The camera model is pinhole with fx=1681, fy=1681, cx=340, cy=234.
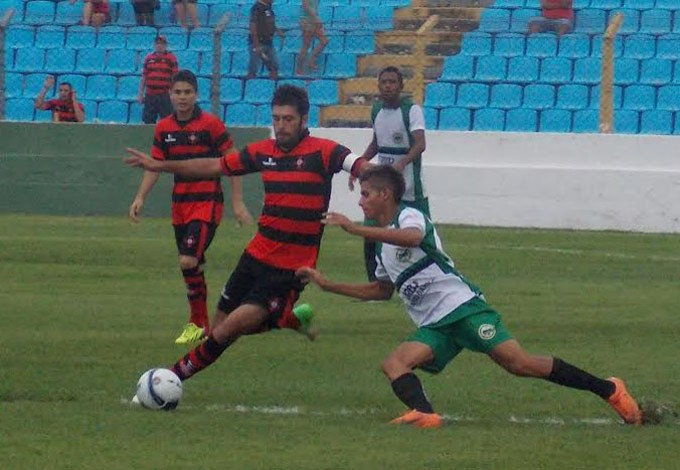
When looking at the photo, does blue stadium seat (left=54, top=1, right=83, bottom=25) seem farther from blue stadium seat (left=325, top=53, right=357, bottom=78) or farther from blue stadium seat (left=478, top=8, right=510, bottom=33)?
blue stadium seat (left=478, top=8, right=510, bottom=33)

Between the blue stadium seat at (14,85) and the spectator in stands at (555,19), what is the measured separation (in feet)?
27.3

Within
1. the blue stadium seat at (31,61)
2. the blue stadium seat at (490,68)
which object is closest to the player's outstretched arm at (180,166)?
the blue stadium seat at (490,68)

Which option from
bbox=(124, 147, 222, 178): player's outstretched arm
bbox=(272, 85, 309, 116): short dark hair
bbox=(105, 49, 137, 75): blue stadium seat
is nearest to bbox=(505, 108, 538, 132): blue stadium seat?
bbox=(105, 49, 137, 75): blue stadium seat

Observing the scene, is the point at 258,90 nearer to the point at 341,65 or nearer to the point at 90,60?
the point at 341,65

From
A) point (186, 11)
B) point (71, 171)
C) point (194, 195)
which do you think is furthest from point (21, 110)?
point (194, 195)

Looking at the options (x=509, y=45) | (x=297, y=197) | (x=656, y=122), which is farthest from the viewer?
(x=509, y=45)

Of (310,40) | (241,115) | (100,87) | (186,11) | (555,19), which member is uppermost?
(555,19)

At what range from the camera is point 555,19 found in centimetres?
2472

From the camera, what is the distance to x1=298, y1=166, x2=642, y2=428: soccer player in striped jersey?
805cm

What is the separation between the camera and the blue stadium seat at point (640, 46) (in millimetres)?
24250

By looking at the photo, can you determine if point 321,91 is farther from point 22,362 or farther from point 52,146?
point 22,362

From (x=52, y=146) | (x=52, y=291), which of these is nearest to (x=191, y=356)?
(x=52, y=291)

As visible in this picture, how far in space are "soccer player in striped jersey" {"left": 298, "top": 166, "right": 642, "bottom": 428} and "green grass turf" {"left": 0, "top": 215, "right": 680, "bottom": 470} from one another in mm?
196

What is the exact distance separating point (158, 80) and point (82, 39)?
3628mm
